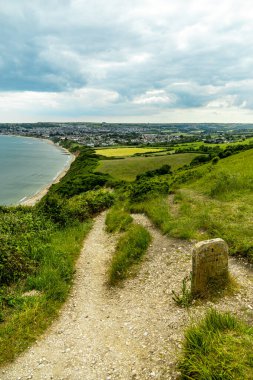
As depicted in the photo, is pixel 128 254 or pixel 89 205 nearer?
pixel 128 254

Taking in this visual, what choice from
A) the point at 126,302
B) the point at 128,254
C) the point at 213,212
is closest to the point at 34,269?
the point at 128,254

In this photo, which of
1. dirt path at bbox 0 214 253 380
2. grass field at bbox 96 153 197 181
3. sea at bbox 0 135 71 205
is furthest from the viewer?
sea at bbox 0 135 71 205

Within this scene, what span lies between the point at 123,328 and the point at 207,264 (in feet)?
9.52

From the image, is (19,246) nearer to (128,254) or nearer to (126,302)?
(128,254)

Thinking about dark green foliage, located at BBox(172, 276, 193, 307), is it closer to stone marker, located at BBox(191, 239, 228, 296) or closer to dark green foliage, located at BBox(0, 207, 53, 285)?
stone marker, located at BBox(191, 239, 228, 296)

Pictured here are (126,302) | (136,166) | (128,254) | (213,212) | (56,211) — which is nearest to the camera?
(126,302)

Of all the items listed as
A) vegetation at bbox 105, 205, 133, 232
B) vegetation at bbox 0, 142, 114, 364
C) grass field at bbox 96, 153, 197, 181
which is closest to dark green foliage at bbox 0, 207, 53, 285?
vegetation at bbox 0, 142, 114, 364

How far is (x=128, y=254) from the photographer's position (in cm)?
1255

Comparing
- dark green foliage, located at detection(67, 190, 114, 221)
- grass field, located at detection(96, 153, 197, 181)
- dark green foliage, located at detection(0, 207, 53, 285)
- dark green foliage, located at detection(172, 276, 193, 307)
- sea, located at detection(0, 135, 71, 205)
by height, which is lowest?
sea, located at detection(0, 135, 71, 205)

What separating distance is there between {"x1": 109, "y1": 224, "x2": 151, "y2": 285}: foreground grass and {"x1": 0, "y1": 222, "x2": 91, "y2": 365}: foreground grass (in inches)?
66.8

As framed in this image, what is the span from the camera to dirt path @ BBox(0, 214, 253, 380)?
262 inches

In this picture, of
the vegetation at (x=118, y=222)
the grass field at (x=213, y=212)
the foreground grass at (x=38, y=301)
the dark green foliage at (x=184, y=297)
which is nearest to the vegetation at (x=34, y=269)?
the foreground grass at (x=38, y=301)

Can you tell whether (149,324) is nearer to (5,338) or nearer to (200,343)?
(200,343)

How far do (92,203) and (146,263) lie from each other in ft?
43.8
